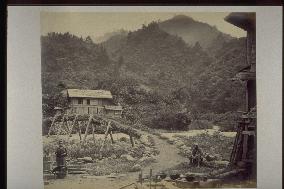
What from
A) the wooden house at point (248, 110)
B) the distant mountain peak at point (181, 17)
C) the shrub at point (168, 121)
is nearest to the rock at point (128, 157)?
the shrub at point (168, 121)

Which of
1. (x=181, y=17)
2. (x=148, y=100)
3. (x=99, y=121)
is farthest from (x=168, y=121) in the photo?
(x=181, y=17)

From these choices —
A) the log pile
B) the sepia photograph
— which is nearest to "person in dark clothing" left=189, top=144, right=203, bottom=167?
the sepia photograph

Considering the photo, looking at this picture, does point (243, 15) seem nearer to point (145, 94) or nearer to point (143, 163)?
point (145, 94)

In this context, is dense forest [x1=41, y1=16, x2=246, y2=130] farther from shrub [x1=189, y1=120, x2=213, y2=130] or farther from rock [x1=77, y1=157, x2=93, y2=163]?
rock [x1=77, y1=157, x2=93, y2=163]

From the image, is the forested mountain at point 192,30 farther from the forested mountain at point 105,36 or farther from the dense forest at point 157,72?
the forested mountain at point 105,36

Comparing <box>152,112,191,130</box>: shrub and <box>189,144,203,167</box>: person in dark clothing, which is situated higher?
<box>152,112,191,130</box>: shrub

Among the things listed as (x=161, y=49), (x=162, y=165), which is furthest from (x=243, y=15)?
(x=162, y=165)
